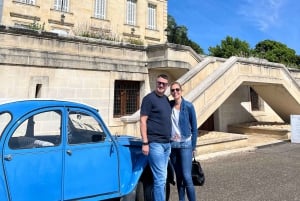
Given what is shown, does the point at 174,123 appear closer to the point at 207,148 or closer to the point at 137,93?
the point at 207,148

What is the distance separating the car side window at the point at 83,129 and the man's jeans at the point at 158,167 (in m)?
0.74

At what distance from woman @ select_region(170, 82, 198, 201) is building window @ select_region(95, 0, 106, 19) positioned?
25.1 meters

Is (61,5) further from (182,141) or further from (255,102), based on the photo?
(182,141)

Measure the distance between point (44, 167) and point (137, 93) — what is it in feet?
30.6

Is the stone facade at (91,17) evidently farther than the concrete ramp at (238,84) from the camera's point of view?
Yes

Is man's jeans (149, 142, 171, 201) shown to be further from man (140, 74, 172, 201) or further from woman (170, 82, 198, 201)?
woman (170, 82, 198, 201)

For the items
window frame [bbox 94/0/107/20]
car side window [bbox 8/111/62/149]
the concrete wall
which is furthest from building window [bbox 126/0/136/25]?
car side window [bbox 8/111/62/149]

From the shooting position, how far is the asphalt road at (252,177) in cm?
527

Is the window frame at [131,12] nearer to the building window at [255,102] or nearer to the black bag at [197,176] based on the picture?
the building window at [255,102]

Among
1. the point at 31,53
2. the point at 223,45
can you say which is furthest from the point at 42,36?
the point at 223,45

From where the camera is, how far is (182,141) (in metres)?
4.22

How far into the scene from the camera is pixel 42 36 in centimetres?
976

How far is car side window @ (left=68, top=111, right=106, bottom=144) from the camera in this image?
360cm

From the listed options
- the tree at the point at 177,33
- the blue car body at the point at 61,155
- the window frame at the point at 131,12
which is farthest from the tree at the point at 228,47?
the blue car body at the point at 61,155
